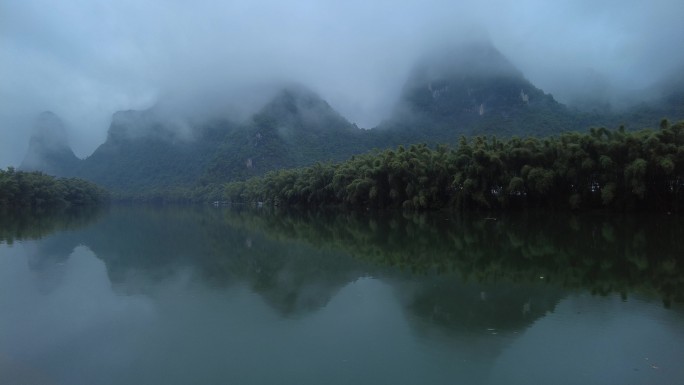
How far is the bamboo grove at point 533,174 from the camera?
28795 millimetres

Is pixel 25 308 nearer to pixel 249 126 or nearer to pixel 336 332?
pixel 336 332

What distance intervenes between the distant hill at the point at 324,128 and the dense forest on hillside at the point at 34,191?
29196mm

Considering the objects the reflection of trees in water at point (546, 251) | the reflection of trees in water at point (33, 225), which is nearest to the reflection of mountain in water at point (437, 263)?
the reflection of trees in water at point (546, 251)

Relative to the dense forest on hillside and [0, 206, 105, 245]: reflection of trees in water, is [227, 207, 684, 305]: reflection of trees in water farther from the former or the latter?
the dense forest on hillside

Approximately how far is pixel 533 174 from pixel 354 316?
2852cm

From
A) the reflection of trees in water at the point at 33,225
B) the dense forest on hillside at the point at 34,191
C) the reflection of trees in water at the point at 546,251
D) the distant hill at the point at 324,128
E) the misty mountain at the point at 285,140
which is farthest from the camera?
the misty mountain at the point at 285,140

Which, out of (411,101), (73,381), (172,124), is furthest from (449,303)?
(172,124)

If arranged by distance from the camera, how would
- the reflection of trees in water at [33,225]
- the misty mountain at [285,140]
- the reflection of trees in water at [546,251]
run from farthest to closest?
the misty mountain at [285,140] < the reflection of trees in water at [33,225] < the reflection of trees in water at [546,251]

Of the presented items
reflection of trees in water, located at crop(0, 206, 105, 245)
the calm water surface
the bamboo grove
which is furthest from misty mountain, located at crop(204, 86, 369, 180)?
the calm water surface

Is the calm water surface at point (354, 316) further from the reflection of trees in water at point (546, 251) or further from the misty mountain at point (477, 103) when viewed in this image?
the misty mountain at point (477, 103)

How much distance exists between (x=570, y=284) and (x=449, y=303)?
11.2 ft

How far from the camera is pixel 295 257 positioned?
1634cm

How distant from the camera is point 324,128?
5241 inches

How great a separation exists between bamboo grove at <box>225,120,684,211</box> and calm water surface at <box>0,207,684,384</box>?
14.4m
